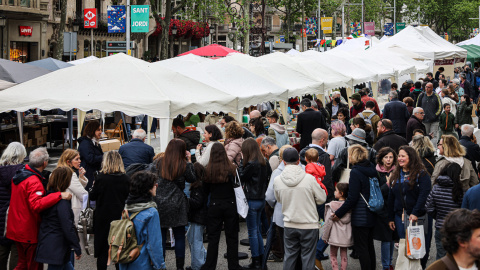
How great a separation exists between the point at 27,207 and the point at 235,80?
8.64 metres

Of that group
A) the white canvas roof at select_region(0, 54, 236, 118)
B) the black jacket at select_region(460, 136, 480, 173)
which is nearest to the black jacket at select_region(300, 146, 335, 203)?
the black jacket at select_region(460, 136, 480, 173)

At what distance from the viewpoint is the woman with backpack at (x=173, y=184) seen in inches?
310

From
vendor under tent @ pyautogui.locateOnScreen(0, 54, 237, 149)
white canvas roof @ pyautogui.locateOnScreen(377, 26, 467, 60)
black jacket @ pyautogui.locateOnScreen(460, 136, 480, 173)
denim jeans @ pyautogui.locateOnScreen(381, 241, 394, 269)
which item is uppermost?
white canvas roof @ pyautogui.locateOnScreen(377, 26, 467, 60)

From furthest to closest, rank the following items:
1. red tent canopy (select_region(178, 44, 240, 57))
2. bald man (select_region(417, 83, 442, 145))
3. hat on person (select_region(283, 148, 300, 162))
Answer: red tent canopy (select_region(178, 44, 240, 57)) → bald man (select_region(417, 83, 442, 145)) → hat on person (select_region(283, 148, 300, 162))

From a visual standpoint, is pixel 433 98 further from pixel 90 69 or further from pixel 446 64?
pixel 446 64

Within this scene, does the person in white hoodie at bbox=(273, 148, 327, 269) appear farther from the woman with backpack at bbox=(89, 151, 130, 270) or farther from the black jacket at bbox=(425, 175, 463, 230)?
the woman with backpack at bbox=(89, 151, 130, 270)

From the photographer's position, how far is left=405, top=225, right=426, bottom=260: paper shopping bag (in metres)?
7.32

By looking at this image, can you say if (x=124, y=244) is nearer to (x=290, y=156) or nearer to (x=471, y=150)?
(x=290, y=156)

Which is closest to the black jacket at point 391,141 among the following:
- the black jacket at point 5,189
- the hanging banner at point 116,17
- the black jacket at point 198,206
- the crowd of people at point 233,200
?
the crowd of people at point 233,200

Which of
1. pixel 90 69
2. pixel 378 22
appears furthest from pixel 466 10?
pixel 90 69

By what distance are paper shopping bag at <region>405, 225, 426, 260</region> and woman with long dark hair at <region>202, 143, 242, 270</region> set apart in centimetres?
199

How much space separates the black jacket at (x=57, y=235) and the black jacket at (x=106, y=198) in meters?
0.82

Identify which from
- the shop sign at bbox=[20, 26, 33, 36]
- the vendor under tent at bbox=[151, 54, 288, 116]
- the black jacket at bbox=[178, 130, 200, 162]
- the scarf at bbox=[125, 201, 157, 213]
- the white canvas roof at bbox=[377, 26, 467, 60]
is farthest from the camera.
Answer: the shop sign at bbox=[20, 26, 33, 36]

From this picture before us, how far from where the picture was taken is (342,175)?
27.8 ft
